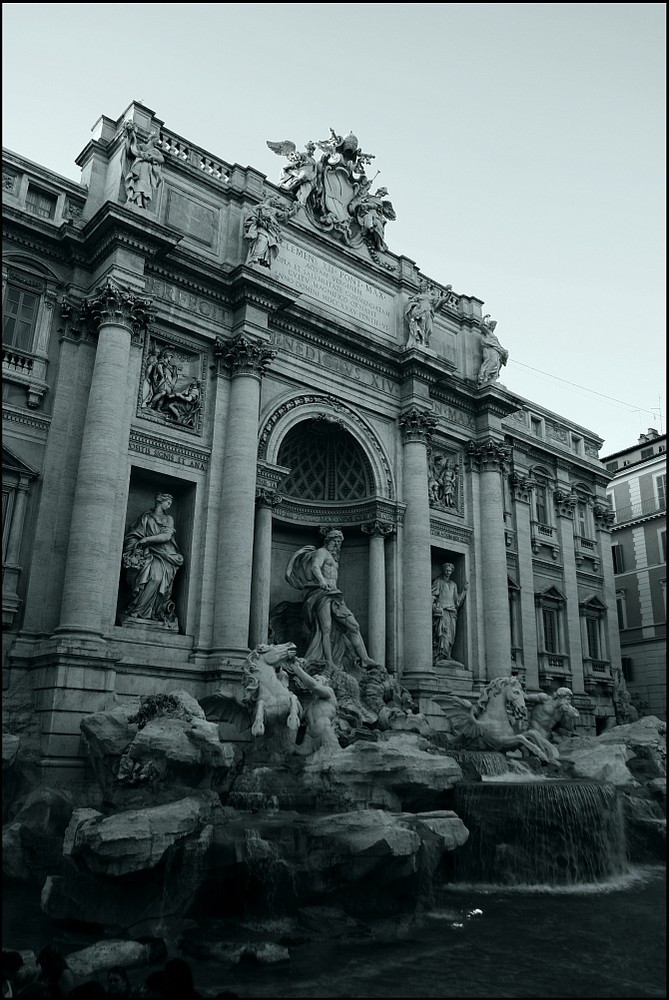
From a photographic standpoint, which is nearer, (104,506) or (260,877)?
(260,877)

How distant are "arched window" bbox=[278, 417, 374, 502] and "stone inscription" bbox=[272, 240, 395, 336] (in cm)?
385

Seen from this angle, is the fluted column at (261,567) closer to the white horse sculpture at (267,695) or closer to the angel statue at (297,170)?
the white horse sculpture at (267,695)

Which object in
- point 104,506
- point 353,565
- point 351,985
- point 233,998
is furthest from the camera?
point 353,565

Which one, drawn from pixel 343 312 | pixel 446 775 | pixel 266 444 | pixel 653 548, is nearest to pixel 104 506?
pixel 266 444

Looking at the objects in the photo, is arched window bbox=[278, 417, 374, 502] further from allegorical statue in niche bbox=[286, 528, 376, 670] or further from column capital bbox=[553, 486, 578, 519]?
column capital bbox=[553, 486, 578, 519]

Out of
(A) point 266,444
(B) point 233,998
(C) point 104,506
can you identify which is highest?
(A) point 266,444

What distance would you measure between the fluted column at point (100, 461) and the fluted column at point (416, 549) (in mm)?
8702

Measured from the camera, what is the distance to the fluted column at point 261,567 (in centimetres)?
1953

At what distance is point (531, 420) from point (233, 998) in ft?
91.5

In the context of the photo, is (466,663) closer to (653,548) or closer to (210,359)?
(210,359)

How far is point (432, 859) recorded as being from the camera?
12.0 meters

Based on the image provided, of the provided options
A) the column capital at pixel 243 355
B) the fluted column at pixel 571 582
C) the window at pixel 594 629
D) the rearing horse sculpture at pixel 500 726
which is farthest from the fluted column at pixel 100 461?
the window at pixel 594 629

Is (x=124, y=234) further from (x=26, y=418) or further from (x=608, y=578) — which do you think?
(x=608, y=578)

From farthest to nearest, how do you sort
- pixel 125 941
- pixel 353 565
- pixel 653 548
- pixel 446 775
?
pixel 653 548, pixel 353 565, pixel 446 775, pixel 125 941
